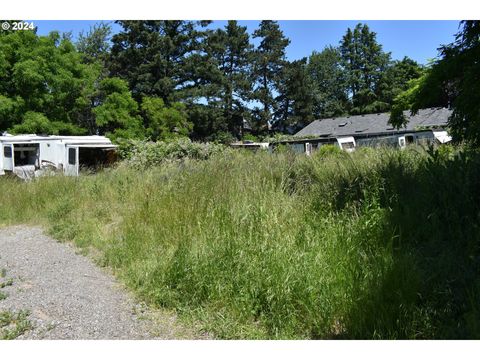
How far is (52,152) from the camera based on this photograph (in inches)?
661

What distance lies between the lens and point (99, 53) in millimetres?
40125

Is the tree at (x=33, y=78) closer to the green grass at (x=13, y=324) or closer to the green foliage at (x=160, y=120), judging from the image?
the green foliage at (x=160, y=120)

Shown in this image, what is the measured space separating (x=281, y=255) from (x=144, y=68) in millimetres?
35605

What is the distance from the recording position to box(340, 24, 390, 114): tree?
1992 inches

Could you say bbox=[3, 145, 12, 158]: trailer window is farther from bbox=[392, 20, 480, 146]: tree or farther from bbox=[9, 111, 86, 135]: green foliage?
bbox=[392, 20, 480, 146]: tree

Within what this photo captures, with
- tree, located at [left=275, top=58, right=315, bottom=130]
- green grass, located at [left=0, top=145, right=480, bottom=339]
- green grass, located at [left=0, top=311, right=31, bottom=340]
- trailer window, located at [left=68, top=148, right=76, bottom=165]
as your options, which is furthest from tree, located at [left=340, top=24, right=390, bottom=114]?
green grass, located at [left=0, top=311, right=31, bottom=340]

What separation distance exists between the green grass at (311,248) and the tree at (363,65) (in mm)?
47584

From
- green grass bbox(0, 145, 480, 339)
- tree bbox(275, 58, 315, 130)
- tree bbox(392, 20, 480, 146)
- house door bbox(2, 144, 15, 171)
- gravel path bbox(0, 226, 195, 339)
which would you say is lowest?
gravel path bbox(0, 226, 195, 339)

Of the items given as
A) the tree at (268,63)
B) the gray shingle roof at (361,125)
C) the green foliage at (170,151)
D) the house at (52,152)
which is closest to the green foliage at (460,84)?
the green foliage at (170,151)

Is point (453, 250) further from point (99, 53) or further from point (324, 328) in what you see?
point (99, 53)

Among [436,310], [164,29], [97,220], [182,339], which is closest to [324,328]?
[436,310]

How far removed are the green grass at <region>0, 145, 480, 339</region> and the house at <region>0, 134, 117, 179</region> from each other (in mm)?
11335

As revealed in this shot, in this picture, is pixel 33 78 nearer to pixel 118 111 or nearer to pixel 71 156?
pixel 118 111

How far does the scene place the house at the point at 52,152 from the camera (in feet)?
52.4
